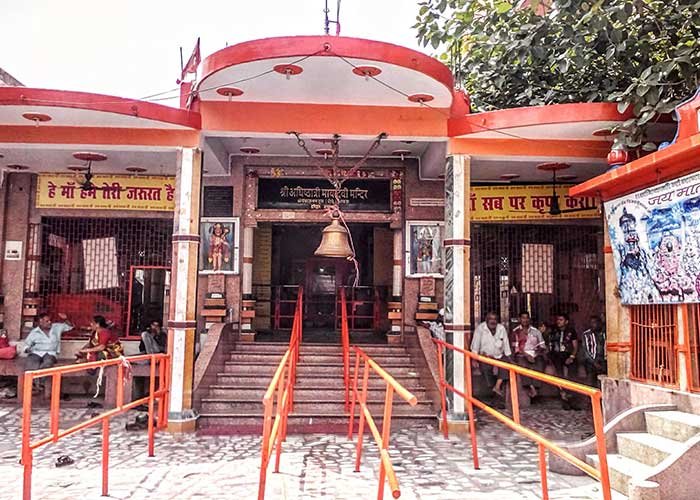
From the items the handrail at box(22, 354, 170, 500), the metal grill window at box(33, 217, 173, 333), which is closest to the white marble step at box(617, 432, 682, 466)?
the handrail at box(22, 354, 170, 500)

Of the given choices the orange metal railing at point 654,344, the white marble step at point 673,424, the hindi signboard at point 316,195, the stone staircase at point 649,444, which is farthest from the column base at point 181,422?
the orange metal railing at point 654,344

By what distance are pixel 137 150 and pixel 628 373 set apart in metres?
6.61

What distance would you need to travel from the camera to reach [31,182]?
10.5 metres

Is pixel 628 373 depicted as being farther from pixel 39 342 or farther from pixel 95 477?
pixel 39 342

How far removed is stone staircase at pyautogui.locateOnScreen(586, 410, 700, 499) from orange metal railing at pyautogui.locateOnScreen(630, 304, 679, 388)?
21.5 inches

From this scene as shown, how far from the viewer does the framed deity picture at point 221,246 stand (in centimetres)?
1019

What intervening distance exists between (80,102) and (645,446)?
6862 millimetres

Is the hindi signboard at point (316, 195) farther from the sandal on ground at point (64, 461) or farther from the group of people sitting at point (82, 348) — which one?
the sandal on ground at point (64, 461)

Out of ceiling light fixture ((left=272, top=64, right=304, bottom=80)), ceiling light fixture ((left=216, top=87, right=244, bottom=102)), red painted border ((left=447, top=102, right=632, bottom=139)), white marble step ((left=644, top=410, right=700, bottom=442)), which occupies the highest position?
ceiling light fixture ((left=216, top=87, right=244, bottom=102))

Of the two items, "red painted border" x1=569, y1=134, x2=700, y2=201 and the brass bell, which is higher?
"red painted border" x1=569, y1=134, x2=700, y2=201

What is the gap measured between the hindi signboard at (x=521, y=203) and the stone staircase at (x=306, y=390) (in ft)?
9.38

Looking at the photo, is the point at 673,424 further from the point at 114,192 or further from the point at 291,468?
the point at 114,192

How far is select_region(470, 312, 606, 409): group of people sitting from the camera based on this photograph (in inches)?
381

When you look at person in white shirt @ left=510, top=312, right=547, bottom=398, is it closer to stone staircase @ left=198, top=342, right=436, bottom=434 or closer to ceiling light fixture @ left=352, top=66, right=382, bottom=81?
stone staircase @ left=198, top=342, right=436, bottom=434
